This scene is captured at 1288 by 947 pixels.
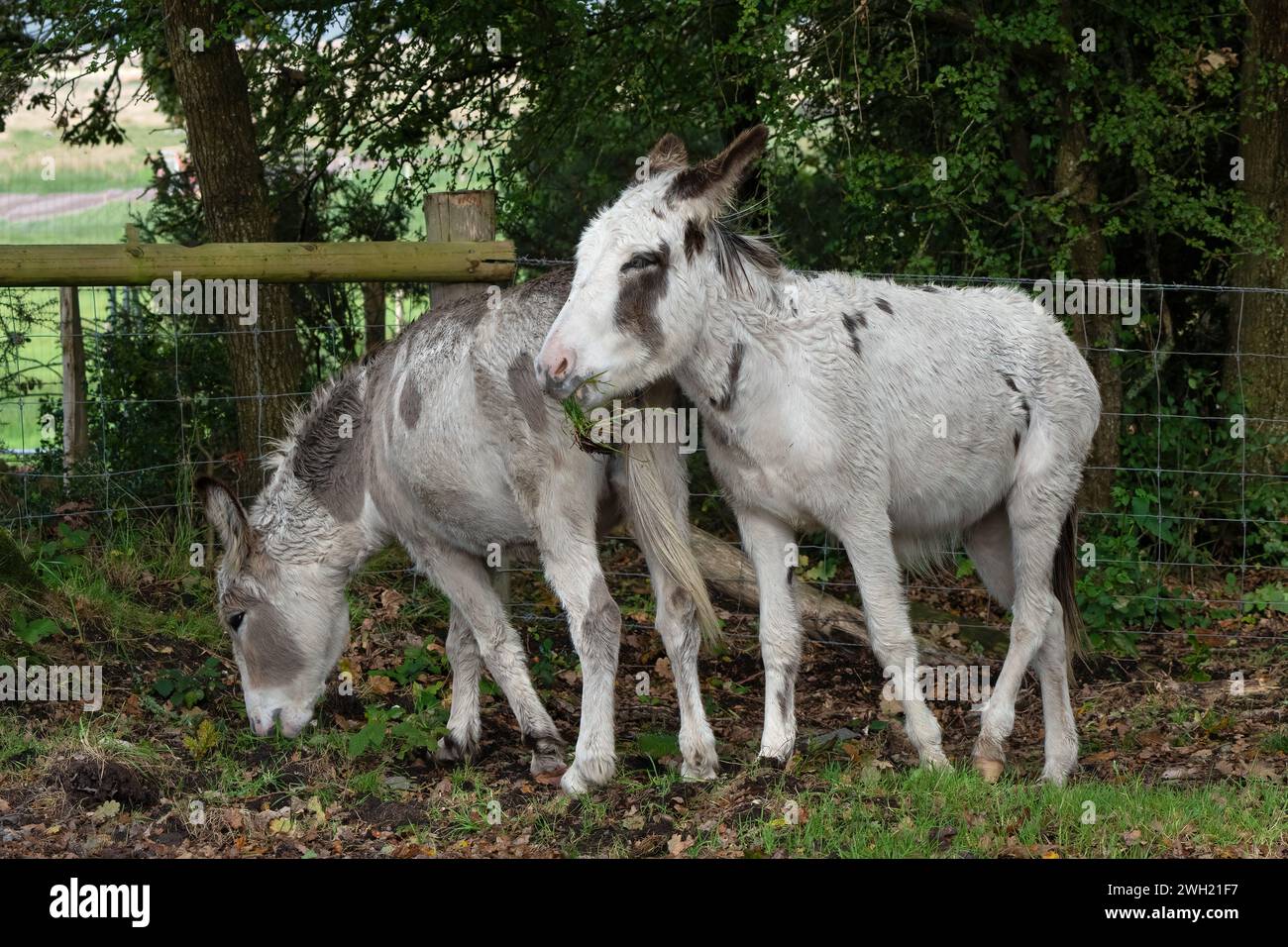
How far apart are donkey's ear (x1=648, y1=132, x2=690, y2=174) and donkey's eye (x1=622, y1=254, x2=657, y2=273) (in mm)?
467

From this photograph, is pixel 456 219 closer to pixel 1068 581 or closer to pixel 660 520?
pixel 660 520

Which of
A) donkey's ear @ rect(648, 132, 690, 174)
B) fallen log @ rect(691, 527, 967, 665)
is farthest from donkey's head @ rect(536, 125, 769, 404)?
fallen log @ rect(691, 527, 967, 665)

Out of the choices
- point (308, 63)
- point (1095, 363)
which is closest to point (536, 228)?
point (308, 63)

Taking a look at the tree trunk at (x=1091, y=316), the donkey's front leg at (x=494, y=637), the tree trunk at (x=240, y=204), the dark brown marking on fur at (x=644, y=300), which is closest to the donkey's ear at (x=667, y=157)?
the dark brown marking on fur at (x=644, y=300)

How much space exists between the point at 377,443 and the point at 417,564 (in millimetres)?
539

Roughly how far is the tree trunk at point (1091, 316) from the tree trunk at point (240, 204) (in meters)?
4.74

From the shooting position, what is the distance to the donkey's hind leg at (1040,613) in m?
5.46

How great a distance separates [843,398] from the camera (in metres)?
4.98

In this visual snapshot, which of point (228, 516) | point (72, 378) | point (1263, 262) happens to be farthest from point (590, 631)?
point (72, 378)

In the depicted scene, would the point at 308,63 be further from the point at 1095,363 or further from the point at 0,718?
the point at 1095,363

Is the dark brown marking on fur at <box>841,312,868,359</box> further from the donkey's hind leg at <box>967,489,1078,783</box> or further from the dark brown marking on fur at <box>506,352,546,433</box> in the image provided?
the dark brown marking on fur at <box>506,352,546,433</box>

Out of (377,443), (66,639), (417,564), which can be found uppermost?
(377,443)

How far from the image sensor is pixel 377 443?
549cm

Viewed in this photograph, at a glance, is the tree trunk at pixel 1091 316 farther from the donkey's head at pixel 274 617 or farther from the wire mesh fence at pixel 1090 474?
the donkey's head at pixel 274 617
